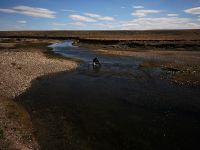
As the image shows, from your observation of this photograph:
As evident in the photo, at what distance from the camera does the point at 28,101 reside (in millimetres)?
21219

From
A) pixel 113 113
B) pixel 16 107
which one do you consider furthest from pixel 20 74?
pixel 113 113

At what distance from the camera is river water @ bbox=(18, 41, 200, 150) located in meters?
14.7

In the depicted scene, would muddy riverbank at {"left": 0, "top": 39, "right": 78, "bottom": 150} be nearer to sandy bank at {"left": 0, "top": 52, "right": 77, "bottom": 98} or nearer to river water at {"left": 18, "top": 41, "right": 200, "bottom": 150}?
sandy bank at {"left": 0, "top": 52, "right": 77, "bottom": 98}

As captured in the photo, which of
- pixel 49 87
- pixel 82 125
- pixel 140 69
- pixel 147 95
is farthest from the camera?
pixel 140 69

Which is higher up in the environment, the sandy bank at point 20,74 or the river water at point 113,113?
the sandy bank at point 20,74

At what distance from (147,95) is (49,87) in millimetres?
8975

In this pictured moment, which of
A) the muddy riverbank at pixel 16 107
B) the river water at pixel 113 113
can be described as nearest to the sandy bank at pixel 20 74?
the muddy riverbank at pixel 16 107

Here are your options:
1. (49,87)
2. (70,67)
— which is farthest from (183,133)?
(70,67)

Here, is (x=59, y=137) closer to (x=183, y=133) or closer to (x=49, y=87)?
(x=183, y=133)

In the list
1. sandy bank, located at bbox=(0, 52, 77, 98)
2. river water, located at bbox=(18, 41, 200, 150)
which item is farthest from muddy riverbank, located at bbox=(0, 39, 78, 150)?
river water, located at bbox=(18, 41, 200, 150)

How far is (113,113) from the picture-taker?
19.0 m

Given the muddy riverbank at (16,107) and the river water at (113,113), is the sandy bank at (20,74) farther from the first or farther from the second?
the river water at (113,113)

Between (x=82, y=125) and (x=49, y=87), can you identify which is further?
(x=49, y=87)

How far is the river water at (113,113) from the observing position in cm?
1466
